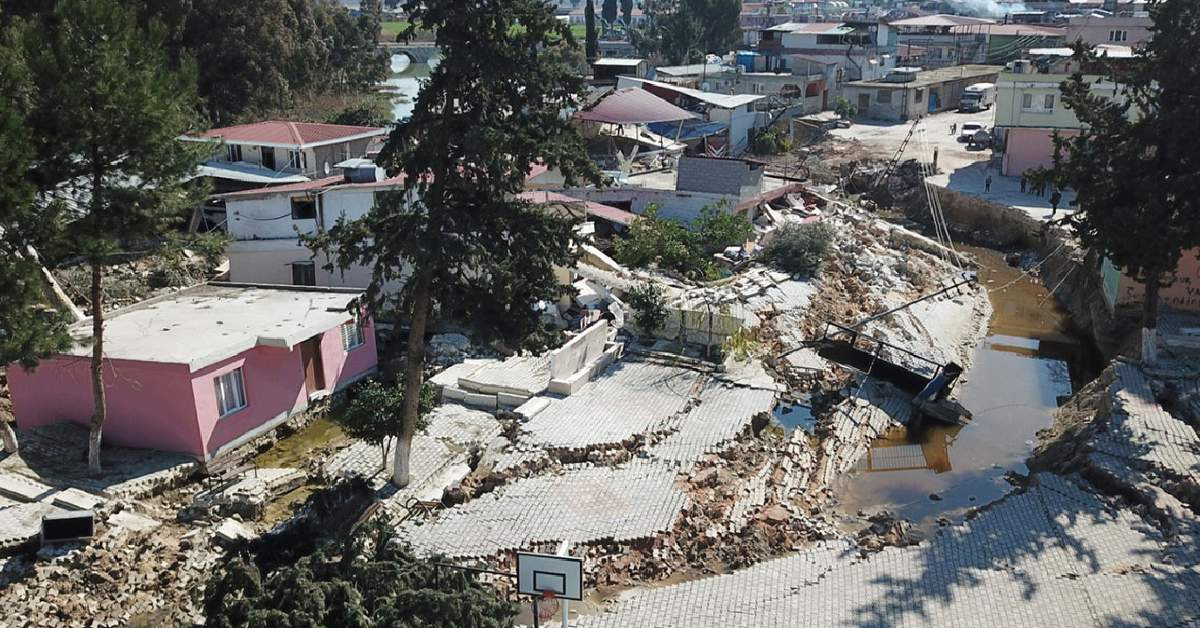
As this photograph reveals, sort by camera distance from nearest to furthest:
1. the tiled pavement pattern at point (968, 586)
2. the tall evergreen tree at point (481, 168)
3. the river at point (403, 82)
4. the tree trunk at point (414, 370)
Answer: the tiled pavement pattern at point (968, 586), the tall evergreen tree at point (481, 168), the tree trunk at point (414, 370), the river at point (403, 82)

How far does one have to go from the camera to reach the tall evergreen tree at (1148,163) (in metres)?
19.3

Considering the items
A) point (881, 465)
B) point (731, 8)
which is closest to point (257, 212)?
point (881, 465)

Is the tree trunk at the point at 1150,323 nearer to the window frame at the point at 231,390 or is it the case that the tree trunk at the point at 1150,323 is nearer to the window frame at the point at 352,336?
the window frame at the point at 352,336

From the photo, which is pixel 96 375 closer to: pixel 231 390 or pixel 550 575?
pixel 231 390

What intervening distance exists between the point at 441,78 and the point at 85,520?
25.2 feet

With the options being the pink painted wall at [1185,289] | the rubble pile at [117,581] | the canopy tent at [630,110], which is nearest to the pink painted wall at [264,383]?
the rubble pile at [117,581]

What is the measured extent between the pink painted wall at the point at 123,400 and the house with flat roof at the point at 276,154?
A: 36.5 ft

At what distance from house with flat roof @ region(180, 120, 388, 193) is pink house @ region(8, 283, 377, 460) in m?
8.40

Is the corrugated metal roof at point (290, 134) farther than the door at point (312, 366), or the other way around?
the corrugated metal roof at point (290, 134)

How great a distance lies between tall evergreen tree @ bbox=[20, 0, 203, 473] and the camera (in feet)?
44.9

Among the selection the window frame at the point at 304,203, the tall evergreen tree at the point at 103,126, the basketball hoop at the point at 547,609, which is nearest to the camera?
the basketball hoop at the point at 547,609

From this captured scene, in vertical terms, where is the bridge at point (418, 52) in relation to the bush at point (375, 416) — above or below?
above

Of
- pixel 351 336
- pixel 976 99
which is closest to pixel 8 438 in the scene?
pixel 351 336

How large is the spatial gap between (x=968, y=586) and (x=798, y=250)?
15.1 m
